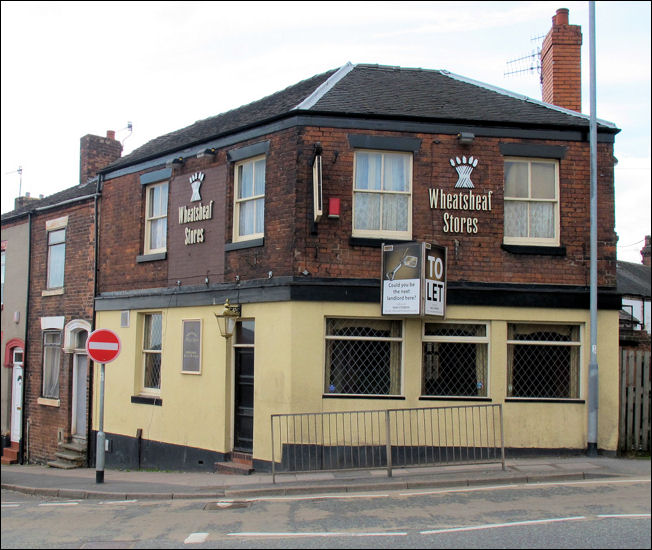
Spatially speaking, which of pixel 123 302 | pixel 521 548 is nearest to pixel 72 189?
pixel 123 302

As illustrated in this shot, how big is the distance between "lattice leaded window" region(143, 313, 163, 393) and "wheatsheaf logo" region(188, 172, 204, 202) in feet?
9.29

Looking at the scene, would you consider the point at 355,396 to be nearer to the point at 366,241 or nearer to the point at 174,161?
the point at 366,241

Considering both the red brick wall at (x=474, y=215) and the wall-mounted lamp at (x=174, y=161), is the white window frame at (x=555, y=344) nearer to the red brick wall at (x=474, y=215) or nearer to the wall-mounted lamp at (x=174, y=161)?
the red brick wall at (x=474, y=215)

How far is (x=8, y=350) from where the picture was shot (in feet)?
70.0

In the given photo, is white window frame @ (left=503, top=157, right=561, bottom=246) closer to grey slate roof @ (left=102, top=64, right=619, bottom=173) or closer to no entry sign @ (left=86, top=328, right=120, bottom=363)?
grey slate roof @ (left=102, top=64, right=619, bottom=173)

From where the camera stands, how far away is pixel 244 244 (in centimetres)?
1389

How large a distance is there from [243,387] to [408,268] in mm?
4005

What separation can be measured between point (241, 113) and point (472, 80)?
16.9 feet

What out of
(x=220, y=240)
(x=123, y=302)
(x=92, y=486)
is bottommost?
(x=92, y=486)

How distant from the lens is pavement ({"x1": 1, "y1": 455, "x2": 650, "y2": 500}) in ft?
35.8

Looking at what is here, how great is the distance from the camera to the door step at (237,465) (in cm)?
1313

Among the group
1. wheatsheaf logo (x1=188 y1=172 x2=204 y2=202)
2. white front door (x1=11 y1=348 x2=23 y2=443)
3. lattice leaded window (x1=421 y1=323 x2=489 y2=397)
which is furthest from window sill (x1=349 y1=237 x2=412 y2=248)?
white front door (x1=11 y1=348 x2=23 y2=443)

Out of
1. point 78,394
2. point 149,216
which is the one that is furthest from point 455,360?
point 78,394

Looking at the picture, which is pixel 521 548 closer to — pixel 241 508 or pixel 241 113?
pixel 241 508
